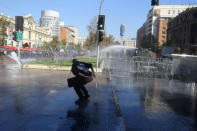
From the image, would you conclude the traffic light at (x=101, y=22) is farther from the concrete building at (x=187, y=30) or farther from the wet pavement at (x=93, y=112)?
the concrete building at (x=187, y=30)

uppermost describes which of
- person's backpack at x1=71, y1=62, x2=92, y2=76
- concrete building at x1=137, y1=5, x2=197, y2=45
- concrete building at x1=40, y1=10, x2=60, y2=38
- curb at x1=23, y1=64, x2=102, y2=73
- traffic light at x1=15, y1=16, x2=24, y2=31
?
concrete building at x1=40, y1=10, x2=60, y2=38

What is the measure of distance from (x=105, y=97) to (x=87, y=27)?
102 feet

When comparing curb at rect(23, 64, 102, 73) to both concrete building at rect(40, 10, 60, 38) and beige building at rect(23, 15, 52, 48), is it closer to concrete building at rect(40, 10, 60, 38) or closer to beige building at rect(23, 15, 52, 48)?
beige building at rect(23, 15, 52, 48)

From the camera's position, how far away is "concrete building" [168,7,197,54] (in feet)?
156

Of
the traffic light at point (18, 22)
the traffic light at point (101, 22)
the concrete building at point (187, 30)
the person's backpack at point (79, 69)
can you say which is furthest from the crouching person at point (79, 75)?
the concrete building at point (187, 30)

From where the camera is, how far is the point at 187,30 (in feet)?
168

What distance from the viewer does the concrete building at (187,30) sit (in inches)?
1872

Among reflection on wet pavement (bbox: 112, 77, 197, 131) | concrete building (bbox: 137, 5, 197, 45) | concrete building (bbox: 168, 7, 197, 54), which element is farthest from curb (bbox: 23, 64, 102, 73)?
concrete building (bbox: 137, 5, 197, 45)

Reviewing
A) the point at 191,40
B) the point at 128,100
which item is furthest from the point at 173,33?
the point at 128,100

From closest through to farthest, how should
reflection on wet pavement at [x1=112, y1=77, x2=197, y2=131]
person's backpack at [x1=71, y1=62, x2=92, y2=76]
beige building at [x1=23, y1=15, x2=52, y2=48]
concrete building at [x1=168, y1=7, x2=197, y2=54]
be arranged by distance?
reflection on wet pavement at [x1=112, y1=77, x2=197, y2=131], person's backpack at [x1=71, y1=62, x2=92, y2=76], concrete building at [x1=168, y1=7, x2=197, y2=54], beige building at [x1=23, y1=15, x2=52, y2=48]

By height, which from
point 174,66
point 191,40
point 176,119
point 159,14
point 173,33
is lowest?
point 176,119

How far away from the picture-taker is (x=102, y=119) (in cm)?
509

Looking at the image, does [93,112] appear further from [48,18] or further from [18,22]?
[48,18]

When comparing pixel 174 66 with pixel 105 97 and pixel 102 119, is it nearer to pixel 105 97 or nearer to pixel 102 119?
pixel 105 97
